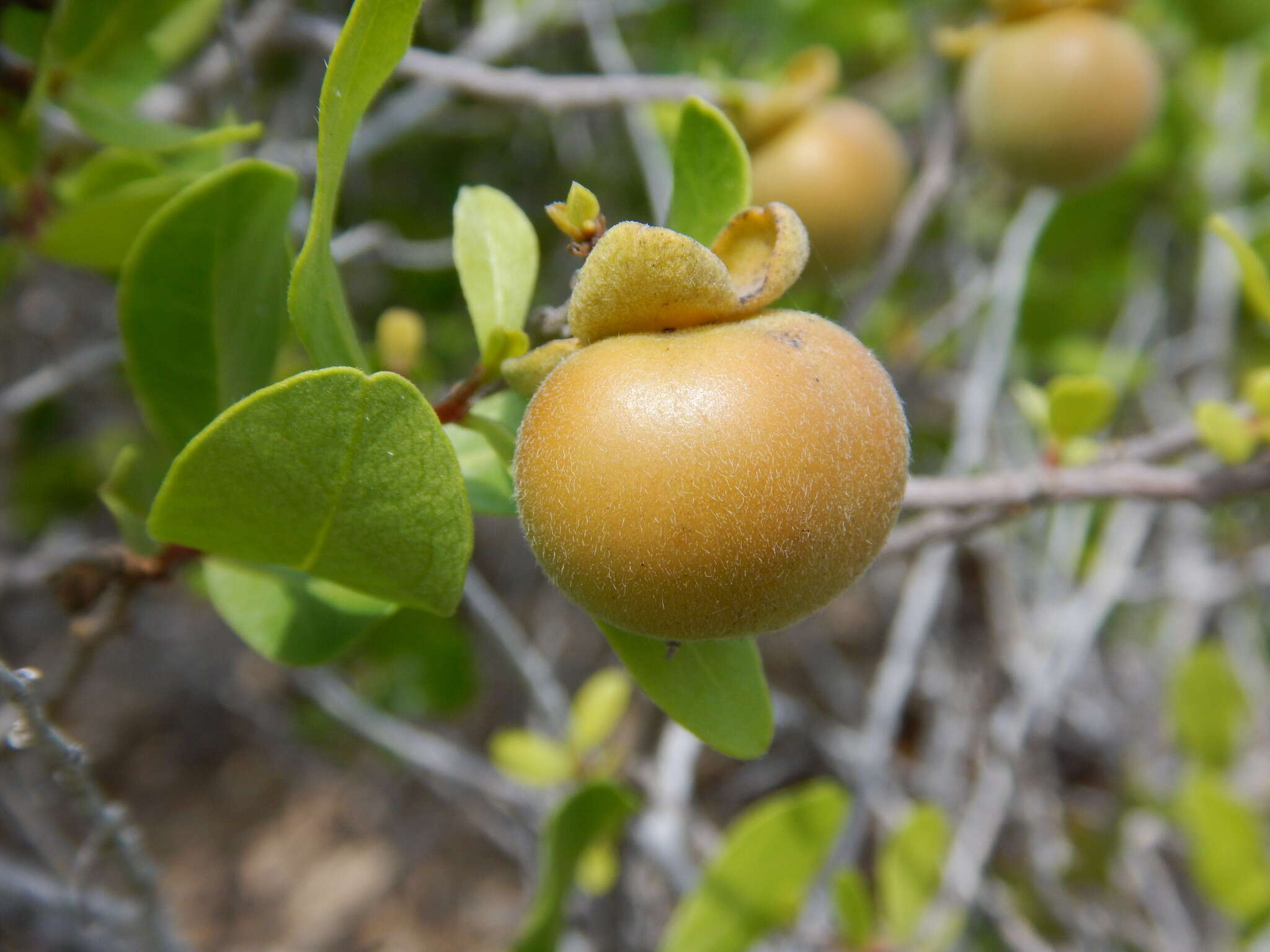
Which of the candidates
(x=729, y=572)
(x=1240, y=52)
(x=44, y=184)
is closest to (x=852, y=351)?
(x=729, y=572)

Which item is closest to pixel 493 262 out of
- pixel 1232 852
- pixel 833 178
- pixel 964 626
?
pixel 833 178

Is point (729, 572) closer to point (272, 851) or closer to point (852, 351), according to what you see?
point (852, 351)

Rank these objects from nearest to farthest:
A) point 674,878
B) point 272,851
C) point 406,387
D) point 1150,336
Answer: point 406,387
point 674,878
point 1150,336
point 272,851

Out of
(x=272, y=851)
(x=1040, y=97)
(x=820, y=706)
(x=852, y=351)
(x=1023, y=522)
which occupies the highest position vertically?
(x=852, y=351)

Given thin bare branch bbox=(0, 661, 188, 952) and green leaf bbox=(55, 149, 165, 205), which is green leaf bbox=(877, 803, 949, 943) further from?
green leaf bbox=(55, 149, 165, 205)

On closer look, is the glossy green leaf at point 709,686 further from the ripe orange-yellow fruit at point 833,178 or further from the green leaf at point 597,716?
the ripe orange-yellow fruit at point 833,178

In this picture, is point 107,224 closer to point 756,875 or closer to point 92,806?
point 92,806
